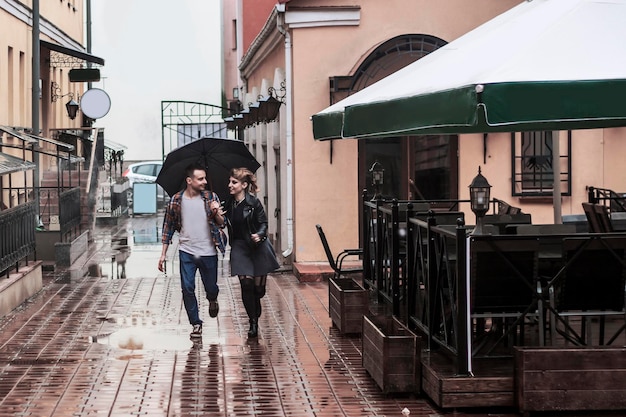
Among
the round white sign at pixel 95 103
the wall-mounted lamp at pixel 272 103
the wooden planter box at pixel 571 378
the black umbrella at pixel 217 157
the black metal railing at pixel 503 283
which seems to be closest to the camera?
the wooden planter box at pixel 571 378

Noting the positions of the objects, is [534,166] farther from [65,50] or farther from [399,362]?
[65,50]

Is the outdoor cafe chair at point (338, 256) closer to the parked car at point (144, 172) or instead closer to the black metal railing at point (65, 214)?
the black metal railing at point (65, 214)

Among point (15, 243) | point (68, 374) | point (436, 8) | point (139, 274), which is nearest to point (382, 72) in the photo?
point (436, 8)

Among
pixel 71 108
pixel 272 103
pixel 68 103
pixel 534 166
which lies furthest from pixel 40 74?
pixel 534 166

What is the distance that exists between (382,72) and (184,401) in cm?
979

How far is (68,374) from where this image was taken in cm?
984

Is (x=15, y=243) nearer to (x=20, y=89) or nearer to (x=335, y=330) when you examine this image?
(x=335, y=330)

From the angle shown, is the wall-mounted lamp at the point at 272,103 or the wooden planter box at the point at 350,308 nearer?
the wooden planter box at the point at 350,308

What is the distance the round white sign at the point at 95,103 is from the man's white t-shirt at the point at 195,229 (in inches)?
Result: 612

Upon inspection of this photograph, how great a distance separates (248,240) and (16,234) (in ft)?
13.3

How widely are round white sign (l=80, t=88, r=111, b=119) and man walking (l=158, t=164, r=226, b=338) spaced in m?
15.4

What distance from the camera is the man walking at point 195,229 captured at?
11.7 m

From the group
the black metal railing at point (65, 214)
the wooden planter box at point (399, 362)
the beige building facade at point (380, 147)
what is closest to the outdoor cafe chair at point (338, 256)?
the wooden planter box at point (399, 362)

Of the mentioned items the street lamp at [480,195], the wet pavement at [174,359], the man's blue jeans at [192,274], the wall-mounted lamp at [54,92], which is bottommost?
the wet pavement at [174,359]
